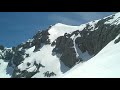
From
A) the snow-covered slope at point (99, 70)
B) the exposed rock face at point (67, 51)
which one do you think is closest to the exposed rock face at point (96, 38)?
the exposed rock face at point (67, 51)

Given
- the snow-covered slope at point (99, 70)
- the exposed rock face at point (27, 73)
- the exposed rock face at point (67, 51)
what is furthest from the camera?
the exposed rock face at point (27, 73)

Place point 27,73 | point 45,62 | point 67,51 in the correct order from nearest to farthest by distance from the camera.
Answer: point 67,51 < point 27,73 < point 45,62

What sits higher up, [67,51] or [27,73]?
[67,51]

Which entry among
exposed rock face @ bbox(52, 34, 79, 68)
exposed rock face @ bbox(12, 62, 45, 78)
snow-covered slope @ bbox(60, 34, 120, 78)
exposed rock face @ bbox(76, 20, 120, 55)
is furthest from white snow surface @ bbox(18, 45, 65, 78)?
snow-covered slope @ bbox(60, 34, 120, 78)

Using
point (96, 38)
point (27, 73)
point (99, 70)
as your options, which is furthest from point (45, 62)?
point (99, 70)

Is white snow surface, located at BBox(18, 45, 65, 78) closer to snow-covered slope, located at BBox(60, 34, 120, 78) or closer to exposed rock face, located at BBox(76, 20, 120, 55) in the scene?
exposed rock face, located at BBox(76, 20, 120, 55)

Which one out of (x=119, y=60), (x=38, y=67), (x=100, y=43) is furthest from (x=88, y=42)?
(x=119, y=60)

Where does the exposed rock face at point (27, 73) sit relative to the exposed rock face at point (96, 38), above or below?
below

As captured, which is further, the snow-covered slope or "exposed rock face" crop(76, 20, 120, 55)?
"exposed rock face" crop(76, 20, 120, 55)

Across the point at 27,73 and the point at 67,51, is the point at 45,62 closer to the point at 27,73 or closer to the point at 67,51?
the point at 27,73

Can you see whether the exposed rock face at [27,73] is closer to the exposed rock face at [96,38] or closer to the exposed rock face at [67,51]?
the exposed rock face at [67,51]

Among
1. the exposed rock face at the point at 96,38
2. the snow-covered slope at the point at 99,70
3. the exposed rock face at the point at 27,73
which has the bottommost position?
the snow-covered slope at the point at 99,70
